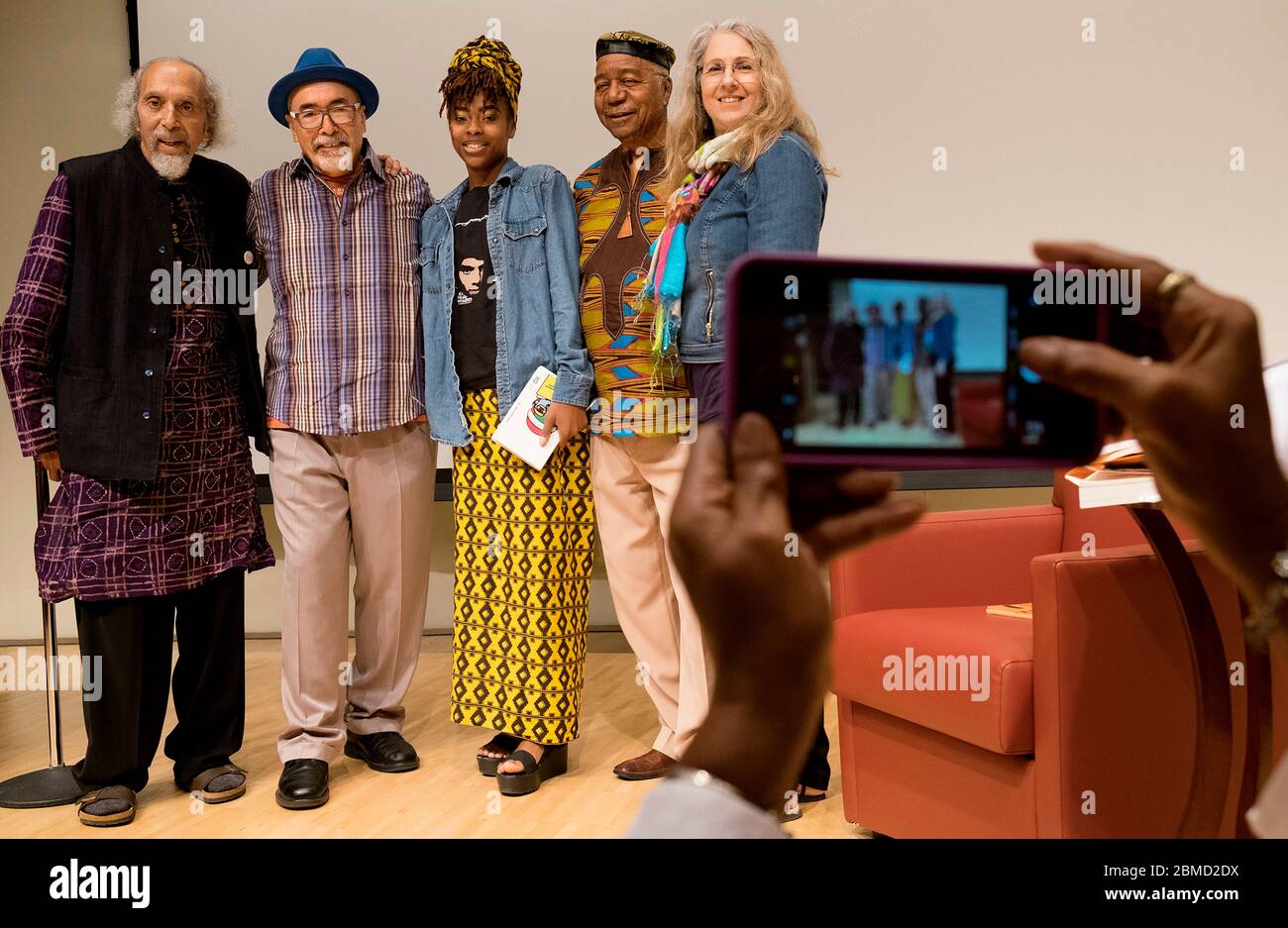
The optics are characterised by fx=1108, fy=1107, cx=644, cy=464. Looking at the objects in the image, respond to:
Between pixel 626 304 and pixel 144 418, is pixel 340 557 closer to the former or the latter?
pixel 144 418

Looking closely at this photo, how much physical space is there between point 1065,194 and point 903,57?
70 centimetres

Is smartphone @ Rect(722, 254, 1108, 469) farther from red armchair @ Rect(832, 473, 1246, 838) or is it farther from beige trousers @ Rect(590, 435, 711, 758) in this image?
beige trousers @ Rect(590, 435, 711, 758)

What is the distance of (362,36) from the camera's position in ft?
12.6

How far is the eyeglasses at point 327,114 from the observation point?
2.46 meters

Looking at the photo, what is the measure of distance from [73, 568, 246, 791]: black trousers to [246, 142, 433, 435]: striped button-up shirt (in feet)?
1.52

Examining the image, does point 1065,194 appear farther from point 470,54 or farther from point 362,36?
point 362,36

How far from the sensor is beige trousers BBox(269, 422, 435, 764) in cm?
250

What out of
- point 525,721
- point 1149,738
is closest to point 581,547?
point 525,721

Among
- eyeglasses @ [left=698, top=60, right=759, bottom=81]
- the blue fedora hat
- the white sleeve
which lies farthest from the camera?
the blue fedora hat

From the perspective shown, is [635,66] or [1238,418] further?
[635,66]

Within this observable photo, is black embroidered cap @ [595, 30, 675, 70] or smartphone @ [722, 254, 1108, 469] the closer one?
smartphone @ [722, 254, 1108, 469]

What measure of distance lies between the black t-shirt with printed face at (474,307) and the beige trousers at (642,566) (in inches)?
12.1

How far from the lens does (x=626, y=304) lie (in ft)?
7.89

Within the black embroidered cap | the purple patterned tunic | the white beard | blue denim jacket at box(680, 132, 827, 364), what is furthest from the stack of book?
the white beard
